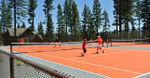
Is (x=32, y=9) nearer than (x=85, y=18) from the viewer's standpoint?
Yes

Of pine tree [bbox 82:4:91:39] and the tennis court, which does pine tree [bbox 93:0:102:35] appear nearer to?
pine tree [bbox 82:4:91:39]

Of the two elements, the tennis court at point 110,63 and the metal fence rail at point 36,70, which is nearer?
the metal fence rail at point 36,70

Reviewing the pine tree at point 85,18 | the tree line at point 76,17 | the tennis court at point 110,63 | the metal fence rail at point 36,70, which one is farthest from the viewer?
the pine tree at point 85,18

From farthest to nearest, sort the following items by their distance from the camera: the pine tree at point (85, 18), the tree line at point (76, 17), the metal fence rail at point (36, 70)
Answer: the pine tree at point (85, 18) < the tree line at point (76, 17) < the metal fence rail at point (36, 70)

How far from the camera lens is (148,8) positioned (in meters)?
49.2

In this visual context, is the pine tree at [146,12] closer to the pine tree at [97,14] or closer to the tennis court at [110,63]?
the pine tree at [97,14]

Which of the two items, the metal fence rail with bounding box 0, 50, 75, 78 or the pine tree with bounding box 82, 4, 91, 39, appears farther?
the pine tree with bounding box 82, 4, 91, 39

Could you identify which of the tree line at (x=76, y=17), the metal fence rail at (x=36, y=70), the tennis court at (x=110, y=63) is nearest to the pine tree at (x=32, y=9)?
the tree line at (x=76, y=17)

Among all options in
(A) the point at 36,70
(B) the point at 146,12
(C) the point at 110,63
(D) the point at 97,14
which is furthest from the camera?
(D) the point at 97,14

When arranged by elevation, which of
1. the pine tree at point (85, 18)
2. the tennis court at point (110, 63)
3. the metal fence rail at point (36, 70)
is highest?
the pine tree at point (85, 18)

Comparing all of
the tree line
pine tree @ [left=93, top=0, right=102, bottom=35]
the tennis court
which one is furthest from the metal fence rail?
pine tree @ [left=93, top=0, right=102, bottom=35]

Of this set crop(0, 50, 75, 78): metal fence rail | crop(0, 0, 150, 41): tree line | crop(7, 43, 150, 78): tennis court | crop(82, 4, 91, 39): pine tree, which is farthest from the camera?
crop(82, 4, 91, 39): pine tree

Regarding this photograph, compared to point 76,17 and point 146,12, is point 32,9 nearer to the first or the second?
point 76,17

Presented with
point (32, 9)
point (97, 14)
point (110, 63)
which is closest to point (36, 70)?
point (110, 63)
